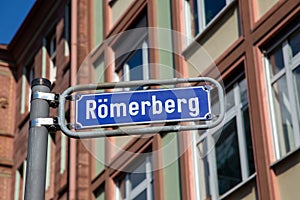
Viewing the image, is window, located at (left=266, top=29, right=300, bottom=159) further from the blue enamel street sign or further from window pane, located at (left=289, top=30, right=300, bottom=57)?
the blue enamel street sign

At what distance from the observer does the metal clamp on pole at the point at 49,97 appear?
4930 millimetres

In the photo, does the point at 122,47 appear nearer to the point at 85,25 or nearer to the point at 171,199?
the point at 85,25

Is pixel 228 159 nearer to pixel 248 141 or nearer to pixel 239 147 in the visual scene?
pixel 239 147

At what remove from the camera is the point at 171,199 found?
13.6 metres

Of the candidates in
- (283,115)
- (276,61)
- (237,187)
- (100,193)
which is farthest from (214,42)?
(100,193)

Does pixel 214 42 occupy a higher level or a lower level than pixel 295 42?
higher

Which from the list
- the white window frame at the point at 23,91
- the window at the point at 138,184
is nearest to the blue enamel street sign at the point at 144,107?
the window at the point at 138,184

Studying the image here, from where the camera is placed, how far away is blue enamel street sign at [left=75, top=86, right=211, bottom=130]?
16.4 ft

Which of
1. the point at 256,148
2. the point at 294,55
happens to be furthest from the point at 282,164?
the point at 294,55

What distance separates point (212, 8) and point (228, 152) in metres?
3.18

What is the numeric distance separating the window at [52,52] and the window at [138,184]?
279 inches

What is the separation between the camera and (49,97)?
16.3 ft

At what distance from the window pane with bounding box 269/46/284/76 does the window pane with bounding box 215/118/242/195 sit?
117 centimetres

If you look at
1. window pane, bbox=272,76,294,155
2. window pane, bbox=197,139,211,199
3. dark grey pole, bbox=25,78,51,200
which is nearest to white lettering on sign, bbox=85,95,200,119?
dark grey pole, bbox=25,78,51,200
